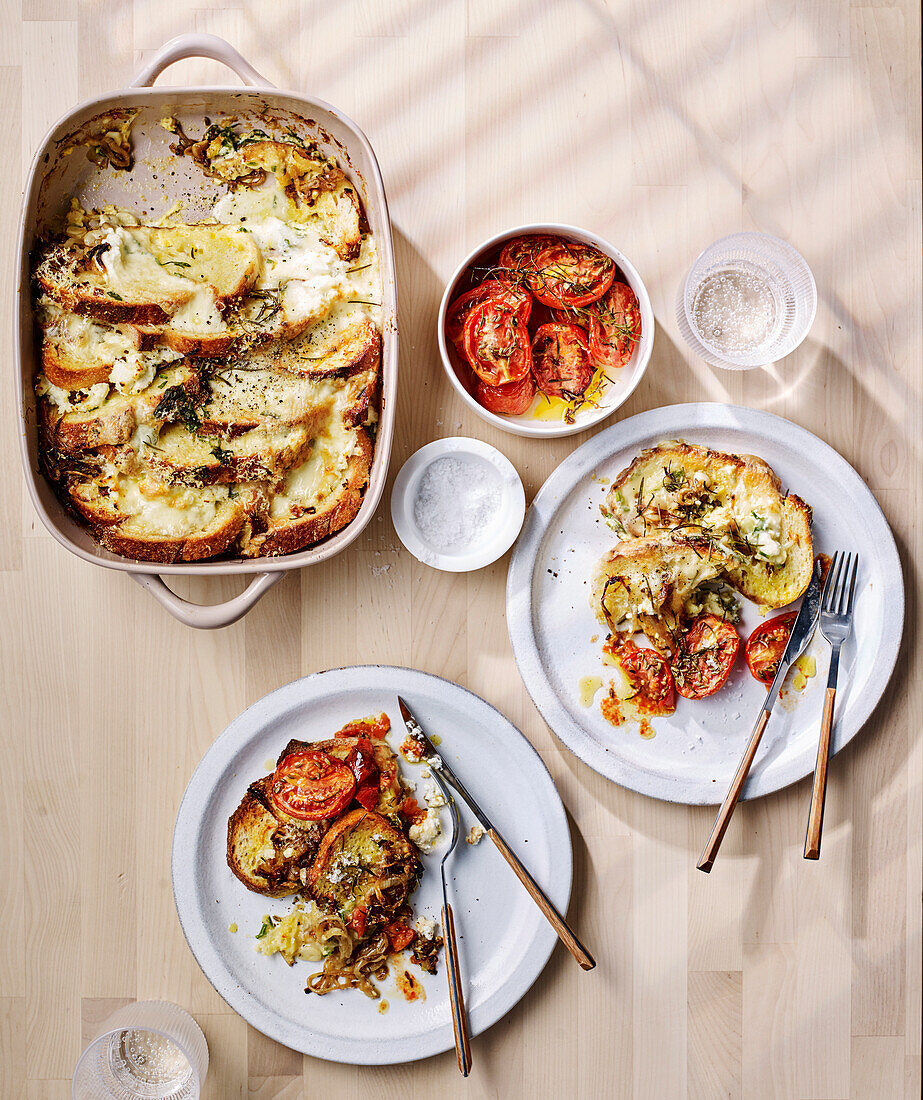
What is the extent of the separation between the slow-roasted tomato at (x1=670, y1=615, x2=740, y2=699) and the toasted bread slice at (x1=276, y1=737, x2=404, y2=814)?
638 millimetres

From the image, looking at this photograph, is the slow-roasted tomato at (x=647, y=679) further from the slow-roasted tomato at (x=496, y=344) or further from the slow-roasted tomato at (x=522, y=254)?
the slow-roasted tomato at (x=522, y=254)

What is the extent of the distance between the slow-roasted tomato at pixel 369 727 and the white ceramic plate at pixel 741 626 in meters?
0.32

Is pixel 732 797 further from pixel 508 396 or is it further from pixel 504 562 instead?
pixel 508 396

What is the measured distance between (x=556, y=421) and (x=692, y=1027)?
1.38m

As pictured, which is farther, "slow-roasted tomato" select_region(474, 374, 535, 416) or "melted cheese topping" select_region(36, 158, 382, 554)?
"slow-roasted tomato" select_region(474, 374, 535, 416)

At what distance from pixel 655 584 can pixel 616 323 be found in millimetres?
544

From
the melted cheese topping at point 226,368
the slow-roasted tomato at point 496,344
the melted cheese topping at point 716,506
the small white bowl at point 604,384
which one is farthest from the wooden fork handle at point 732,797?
the melted cheese topping at point 226,368

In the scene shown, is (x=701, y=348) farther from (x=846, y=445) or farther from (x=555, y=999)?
(x=555, y=999)

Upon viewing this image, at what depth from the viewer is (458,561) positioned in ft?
5.53

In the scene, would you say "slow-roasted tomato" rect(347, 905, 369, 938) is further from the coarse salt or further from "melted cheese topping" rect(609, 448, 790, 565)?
"melted cheese topping" rect(609, 448, 790, 565)

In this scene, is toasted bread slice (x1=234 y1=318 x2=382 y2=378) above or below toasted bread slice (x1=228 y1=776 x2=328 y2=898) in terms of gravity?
above

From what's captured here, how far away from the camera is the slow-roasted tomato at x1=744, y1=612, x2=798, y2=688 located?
1.76 meters

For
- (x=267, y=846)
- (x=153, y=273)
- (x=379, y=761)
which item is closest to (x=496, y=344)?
(x=153, y=273)

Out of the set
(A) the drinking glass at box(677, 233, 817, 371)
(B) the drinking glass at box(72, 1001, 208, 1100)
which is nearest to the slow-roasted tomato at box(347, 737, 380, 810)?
(B) the drinking glass at box(72, 1001, 208, 1100)
